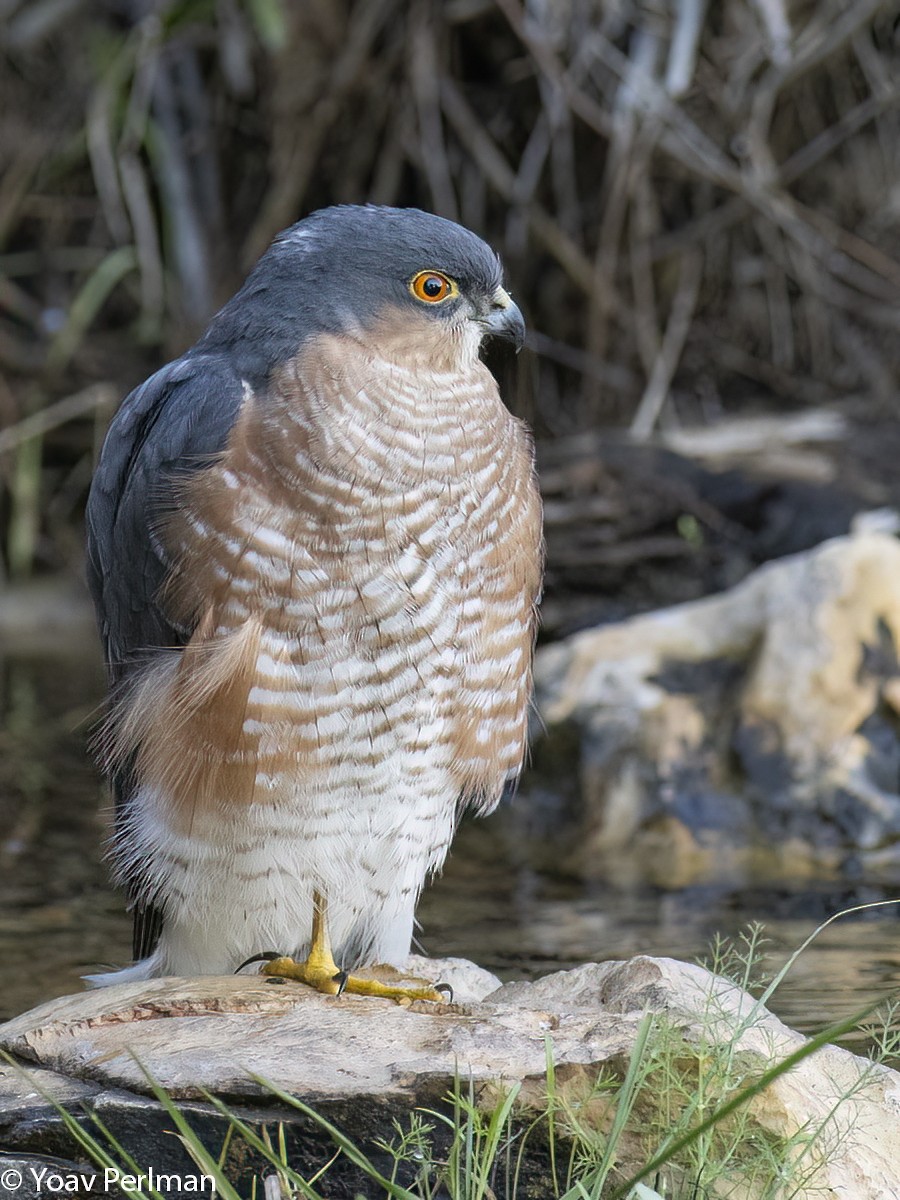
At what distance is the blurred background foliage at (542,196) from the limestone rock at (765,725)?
1.59 meters

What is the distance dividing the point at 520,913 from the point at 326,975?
4.08 ft

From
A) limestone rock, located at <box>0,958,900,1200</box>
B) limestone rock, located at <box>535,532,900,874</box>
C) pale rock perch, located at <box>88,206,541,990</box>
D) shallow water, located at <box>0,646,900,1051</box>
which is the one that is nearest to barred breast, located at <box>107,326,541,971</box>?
pale rock perch, located at <box>88,206,541,990</box>

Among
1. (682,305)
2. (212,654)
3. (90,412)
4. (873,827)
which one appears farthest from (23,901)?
(682,305)

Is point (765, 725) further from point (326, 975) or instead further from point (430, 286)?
point (430, 286)

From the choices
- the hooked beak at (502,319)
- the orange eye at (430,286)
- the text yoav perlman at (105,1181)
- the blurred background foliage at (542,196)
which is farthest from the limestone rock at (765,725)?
the text yoav perlman at (105,1181)

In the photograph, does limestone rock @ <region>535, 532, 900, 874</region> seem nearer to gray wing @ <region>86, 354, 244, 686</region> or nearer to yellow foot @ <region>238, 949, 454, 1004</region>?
yellow foot @ <region>238, 949, 454, 1004</region>

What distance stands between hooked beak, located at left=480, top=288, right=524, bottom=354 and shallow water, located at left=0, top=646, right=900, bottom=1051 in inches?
50.1

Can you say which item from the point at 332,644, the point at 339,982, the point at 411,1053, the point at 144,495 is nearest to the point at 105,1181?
the point at 411,1053

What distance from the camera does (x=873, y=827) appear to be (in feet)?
15.1

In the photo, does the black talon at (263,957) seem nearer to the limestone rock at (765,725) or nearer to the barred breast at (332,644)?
the barred breast at (332,644)

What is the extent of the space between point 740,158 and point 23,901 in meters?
4.70

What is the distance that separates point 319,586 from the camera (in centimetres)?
280

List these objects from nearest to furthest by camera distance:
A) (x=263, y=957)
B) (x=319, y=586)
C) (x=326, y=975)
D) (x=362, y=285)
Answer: (x=319, y=586), (x=362, y=285), (x=326, y=975), (x=263, y=957)

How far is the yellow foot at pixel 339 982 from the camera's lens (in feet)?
9.75
